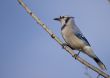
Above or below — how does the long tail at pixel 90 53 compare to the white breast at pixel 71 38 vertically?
below

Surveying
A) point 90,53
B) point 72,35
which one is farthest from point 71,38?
point 90,53

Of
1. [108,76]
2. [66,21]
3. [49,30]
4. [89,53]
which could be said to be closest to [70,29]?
[66,21]

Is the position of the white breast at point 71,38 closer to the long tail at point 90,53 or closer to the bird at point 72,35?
the bird at point 72,35

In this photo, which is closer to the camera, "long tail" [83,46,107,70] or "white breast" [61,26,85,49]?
"long tail" [83,46,107,70]

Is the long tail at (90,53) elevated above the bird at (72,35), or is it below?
below

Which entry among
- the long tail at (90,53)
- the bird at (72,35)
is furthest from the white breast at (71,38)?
the long tail at (90,53)

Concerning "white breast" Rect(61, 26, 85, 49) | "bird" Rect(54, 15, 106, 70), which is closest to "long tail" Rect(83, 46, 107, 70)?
"bird" Rect(54, 15, 106, 70)

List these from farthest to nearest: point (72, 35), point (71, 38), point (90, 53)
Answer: point (72, 35)
point (71, 38)
point (90, 53)

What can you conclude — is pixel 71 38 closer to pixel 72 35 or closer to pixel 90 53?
pixel 72 35

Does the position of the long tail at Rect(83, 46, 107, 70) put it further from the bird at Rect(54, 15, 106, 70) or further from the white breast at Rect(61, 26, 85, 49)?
the white breast at Rect(61, 26, 85, 49)

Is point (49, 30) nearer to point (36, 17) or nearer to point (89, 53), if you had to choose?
point (36, 17)

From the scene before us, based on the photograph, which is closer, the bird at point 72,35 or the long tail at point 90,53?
the long tail at point 90,53

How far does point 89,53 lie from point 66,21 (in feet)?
4.71

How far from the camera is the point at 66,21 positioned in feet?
26.1
